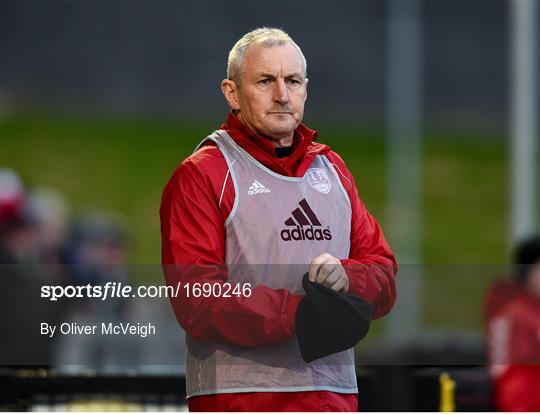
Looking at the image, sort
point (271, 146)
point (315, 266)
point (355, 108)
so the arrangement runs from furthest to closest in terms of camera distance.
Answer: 1. point (355, 108)
2. point (271, 146)
3. point (315, 266)

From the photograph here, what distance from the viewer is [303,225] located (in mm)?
3330

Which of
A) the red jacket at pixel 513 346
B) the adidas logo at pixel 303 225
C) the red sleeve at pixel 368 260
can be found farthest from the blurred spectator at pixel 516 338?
the adidas logo at pixel 303 225

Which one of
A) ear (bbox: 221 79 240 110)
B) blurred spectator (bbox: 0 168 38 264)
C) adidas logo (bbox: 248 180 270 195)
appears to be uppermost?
blurred spectator (bbox: 0 168 38 264)

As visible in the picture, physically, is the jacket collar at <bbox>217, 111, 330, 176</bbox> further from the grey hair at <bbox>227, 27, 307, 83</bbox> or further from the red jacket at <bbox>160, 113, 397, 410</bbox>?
the grey hair at <bbox>227, 27, 307, 83</bbox>

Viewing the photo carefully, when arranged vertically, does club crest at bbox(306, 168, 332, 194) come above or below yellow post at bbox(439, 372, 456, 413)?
above

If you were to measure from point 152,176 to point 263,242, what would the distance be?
30655 mm

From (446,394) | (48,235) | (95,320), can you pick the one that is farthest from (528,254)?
(95,320)

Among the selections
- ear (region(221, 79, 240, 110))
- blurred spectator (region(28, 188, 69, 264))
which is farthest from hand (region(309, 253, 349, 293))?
blurred spectator (region(28, 188, 69, 264))

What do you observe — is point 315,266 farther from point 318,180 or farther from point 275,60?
point 275,60

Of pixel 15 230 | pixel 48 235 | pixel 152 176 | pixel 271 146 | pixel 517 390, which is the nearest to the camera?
pixel 271 146

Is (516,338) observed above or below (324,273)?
above

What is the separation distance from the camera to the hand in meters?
3.27

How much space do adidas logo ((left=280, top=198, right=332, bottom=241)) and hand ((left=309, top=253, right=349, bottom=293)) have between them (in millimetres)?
65

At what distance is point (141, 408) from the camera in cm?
487
